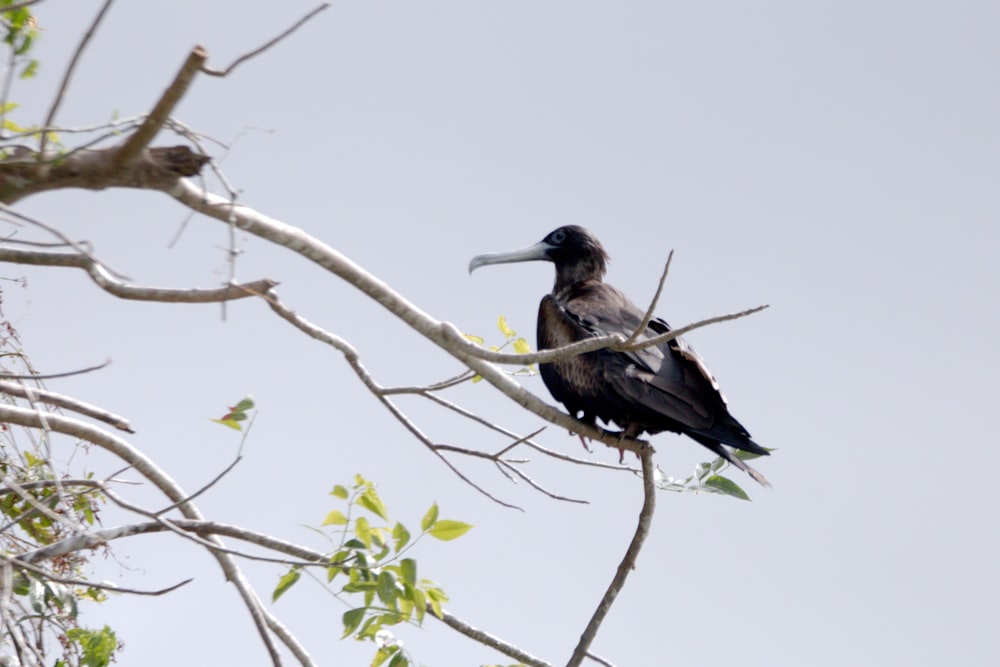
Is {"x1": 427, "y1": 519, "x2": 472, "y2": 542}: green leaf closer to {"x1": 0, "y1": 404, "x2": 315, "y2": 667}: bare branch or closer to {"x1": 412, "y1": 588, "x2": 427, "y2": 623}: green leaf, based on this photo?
{"x1": 412, "y1": 588, "x2": 427, "y2": 623}: green leaf

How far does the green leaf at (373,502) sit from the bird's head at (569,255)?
6.71ft

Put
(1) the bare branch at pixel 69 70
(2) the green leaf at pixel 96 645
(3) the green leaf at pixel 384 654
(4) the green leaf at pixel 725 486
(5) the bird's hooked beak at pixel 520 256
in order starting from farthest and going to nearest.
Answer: (5) the bird's hooked beak at pixel 520 256, (4) the green leaf at pixel 725 486, (2) the green leaf at pixel 96 645, (3) the green leaf at pixel 384 654, (1) the bare branch at pixel 69 70

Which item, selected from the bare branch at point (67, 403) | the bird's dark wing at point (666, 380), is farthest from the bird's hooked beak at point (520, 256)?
the bare branch at point (67, 403)

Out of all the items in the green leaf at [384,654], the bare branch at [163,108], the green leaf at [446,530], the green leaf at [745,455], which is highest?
the green leaf at [745,455]

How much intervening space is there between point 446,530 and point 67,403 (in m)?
1.16

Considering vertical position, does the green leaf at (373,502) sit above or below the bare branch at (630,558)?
below

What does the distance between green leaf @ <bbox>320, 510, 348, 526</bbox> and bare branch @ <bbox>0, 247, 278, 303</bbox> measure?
0.53 m

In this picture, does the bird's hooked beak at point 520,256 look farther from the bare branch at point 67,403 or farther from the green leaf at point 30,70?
the green leaf at point 30,70

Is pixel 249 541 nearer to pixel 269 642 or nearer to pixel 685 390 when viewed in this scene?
pixel 269 642

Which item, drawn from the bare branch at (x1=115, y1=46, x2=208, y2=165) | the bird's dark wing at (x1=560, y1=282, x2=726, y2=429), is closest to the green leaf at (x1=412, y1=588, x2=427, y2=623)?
the bare branch at (x1=115, y1=46, x2=208, y2=165)

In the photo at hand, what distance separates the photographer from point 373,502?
8.31 ft

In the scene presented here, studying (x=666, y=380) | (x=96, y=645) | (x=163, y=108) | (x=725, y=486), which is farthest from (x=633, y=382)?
(x=163, y=108)

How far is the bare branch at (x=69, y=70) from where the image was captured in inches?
70.8

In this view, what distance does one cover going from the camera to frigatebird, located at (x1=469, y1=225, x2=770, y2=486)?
3523 millimetres
